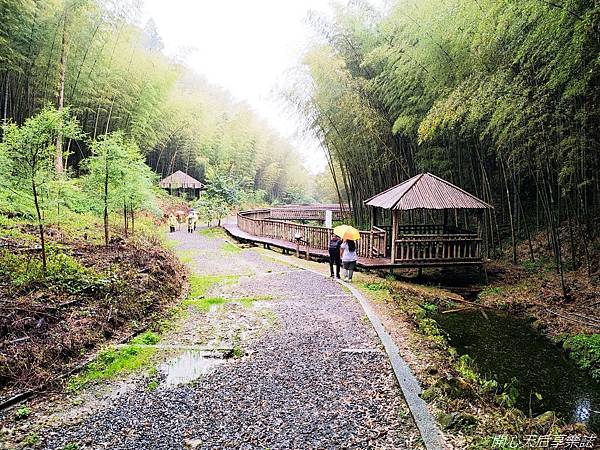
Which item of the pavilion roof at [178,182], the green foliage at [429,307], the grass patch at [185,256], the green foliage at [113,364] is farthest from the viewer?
the pavilion roof at [178,182]

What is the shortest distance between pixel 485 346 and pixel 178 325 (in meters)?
3.88

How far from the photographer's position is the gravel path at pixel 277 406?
2.75m

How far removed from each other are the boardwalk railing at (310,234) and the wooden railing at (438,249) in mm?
587

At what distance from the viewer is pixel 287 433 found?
2.83 meters

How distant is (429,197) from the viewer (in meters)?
8.41

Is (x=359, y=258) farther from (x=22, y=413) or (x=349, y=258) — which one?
(x=22, y=413)

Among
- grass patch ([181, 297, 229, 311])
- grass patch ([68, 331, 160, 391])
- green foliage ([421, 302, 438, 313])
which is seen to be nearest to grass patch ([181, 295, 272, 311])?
grass patch ([181, 297, 229, 311])

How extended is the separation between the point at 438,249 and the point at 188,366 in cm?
647

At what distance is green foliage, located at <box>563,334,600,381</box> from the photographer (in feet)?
15.3

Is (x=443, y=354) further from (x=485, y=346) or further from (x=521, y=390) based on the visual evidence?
(x=485, y=346)

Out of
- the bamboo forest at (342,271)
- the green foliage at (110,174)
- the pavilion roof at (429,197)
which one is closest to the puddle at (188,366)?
the bamboo forest at (342,271)

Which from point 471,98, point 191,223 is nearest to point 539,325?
point 471,98

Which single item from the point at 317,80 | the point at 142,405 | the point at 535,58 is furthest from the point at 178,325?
the point at 317,80

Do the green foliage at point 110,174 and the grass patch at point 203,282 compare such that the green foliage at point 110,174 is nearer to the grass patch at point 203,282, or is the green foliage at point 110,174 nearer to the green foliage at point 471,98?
the grass patch at point 203,282
